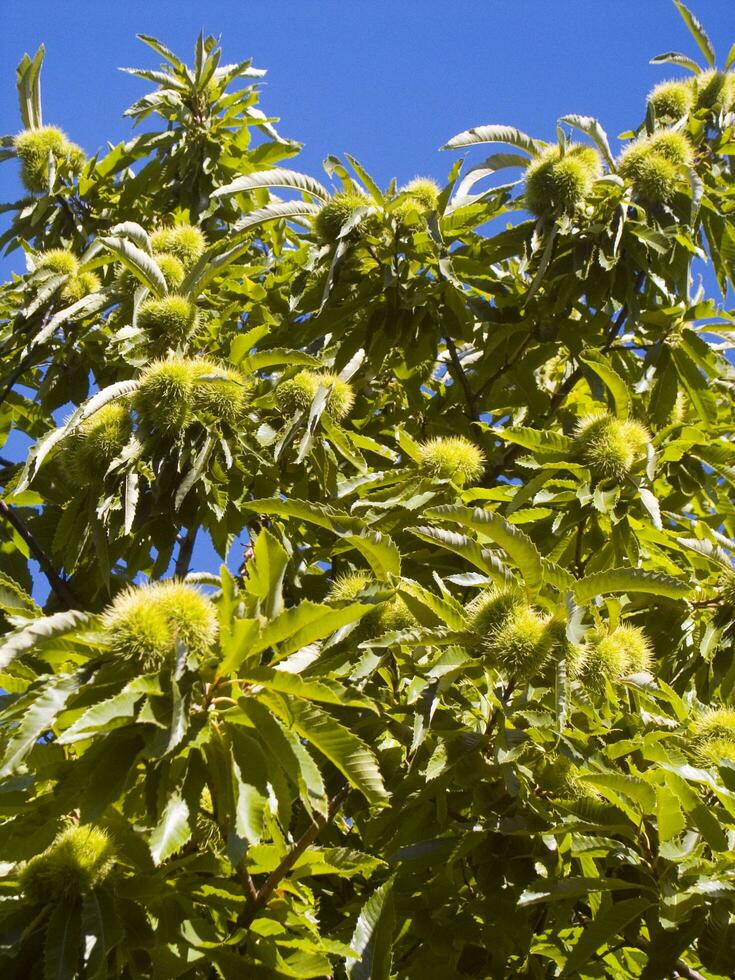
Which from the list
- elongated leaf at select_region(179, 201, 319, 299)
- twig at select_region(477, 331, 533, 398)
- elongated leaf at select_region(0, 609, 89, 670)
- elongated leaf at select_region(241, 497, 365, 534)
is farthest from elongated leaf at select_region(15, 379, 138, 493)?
twig at select_region(477, 331, 533, 398)

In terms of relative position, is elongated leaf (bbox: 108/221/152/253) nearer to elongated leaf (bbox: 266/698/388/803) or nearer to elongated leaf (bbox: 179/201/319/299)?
elongated leaf (bbox: 179/201/319/299)

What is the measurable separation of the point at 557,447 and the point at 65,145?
2.44 m

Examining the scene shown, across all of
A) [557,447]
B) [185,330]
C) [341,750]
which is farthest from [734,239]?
[341,750]

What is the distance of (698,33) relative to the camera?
3.47 m

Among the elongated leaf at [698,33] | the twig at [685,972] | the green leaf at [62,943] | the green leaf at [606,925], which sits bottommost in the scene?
the twig at [685,972]

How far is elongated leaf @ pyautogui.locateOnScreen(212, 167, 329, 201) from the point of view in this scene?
2.80 meters

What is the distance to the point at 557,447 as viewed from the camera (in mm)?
2584

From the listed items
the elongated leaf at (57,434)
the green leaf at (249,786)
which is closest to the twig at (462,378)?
the elongated leaf at (57,434)

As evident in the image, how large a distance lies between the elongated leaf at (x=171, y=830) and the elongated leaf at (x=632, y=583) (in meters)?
0.78

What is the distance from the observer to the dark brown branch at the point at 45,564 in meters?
2.92

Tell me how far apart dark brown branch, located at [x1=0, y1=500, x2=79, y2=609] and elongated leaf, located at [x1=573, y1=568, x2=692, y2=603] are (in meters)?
1.58

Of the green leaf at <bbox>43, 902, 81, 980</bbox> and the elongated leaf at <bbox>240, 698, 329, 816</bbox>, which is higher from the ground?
the elongated leaf at <bbox>240, 698, 329, 816</bbox>

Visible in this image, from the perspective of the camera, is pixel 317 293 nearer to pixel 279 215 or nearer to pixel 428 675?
pixel 279 215

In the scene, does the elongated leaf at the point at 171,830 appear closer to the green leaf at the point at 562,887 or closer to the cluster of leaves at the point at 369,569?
the cluster of leaves at the point at 369,569
